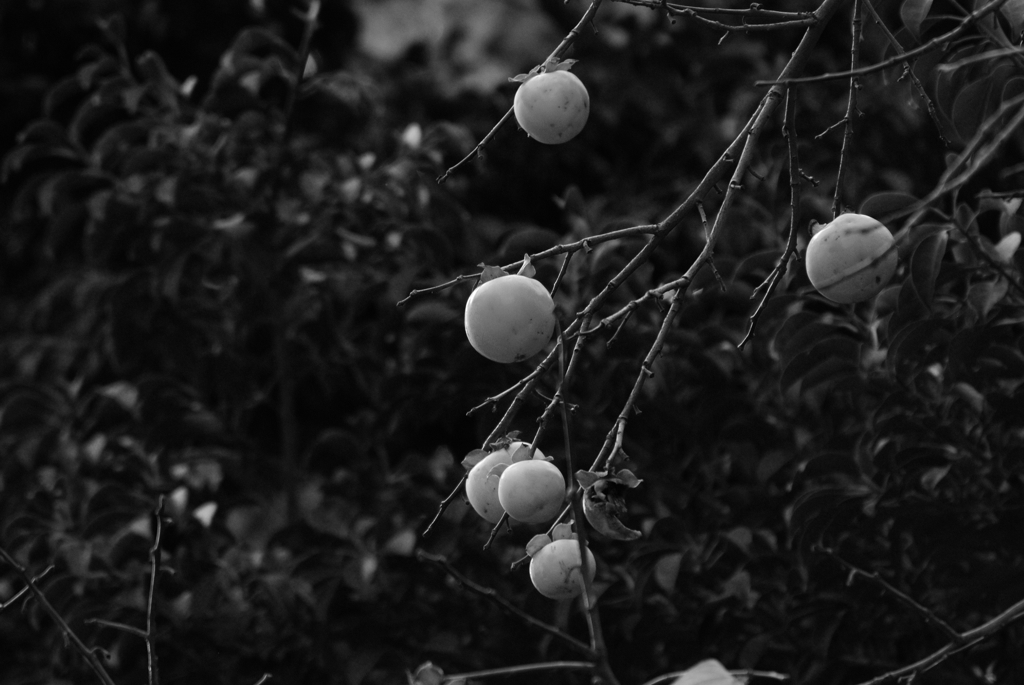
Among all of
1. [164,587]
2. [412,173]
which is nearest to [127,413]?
[164,587]

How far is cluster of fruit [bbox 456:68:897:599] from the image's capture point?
771mm

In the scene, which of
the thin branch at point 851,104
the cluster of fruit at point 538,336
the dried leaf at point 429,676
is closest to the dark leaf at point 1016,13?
the thin branch at point 851,104

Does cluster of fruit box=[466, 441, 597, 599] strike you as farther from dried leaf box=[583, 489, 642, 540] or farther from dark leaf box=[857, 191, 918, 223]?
dark leaf box=[857, 191, 918, 223]

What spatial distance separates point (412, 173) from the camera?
1657mm

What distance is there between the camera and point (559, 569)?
80cm

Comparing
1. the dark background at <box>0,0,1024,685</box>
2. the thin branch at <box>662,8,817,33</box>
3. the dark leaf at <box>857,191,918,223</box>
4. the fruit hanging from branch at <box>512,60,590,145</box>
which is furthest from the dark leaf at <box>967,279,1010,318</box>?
the fruit hanging from branch at <box>512,60,590,145</box>

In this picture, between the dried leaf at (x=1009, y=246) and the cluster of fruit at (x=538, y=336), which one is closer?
the cluster of fruit at (x=538, y=336)

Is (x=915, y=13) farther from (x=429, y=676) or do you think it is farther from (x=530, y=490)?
(x=429, y=676)

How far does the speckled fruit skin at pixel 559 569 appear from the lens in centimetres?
80

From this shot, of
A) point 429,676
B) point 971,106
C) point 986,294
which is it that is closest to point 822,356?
point 986,294

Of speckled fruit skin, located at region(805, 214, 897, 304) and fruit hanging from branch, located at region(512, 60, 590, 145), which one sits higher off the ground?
fruit hanging from branch, located at region(512, 60, 590, 145)

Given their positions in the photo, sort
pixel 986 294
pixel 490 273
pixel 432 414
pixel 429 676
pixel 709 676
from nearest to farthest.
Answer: pixel 709 676
pixel 429 676
pixel 490 273
pixel 986 294
pixel 432 414

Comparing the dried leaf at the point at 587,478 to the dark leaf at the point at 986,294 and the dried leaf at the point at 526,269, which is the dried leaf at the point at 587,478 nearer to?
the dried leaf at the point at 526,269

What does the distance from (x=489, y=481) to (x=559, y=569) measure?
0.28 ft
